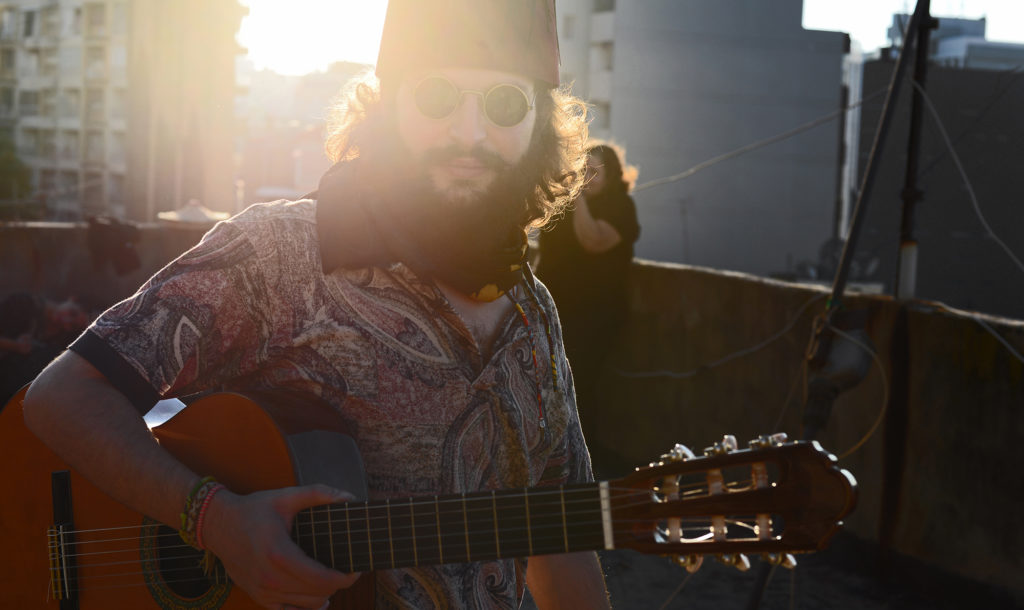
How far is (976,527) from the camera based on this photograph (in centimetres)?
516

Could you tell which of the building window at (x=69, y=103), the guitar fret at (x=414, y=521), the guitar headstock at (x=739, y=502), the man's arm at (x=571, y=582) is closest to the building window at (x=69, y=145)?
the building window at (x=69, y=103)

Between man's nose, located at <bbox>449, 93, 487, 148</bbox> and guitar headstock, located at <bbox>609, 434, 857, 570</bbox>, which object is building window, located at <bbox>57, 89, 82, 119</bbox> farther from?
guitar headstock, located at <bbox>609, 434, 857, 570</bbox>

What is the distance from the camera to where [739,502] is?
1786mm

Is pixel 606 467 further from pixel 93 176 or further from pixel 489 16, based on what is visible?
pixel 93 176

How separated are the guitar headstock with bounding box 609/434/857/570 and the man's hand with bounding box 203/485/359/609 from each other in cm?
52

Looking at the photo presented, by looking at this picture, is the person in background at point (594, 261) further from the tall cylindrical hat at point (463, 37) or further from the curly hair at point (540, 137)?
the tall cylindrical hat at point (463, 37)

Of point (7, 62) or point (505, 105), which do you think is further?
point (7, 62)

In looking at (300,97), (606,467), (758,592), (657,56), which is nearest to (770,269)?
(657,56)

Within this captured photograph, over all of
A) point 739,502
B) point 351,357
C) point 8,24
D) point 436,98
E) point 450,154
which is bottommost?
point 739,502

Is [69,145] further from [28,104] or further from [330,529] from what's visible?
[330,529]

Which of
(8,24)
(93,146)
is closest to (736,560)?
(93,146)

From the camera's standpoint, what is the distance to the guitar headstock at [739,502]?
1.70 meters

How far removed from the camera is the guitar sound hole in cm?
207

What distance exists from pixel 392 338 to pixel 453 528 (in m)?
0.38
